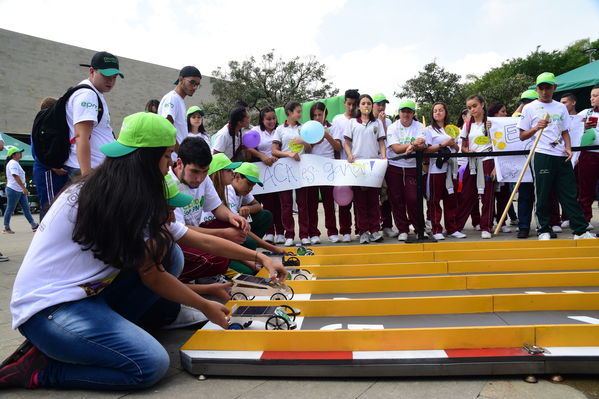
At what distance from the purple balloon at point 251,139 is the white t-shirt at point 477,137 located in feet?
10.3

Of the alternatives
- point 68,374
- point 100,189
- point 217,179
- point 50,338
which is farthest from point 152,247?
point 217,179

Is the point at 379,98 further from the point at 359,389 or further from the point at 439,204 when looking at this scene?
the point at 359,389

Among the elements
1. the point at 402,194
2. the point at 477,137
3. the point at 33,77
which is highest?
the point at 33,77

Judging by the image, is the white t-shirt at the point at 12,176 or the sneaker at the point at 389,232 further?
the white t-shirt at the point at 12,176

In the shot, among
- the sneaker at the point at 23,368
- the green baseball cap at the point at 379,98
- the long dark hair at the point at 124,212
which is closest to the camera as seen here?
the long dark hair at the point at 124,212

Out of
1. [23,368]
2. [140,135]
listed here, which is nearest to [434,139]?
[140,135]

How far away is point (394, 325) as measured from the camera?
266 centimetres

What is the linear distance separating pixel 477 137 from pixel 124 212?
18.5 feet

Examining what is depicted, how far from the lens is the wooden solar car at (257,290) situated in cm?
331

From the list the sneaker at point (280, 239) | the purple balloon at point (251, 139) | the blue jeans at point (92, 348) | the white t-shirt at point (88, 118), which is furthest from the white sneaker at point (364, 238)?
the blue jeans at point (92, 348)

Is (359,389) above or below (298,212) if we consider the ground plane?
below

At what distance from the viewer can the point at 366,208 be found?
6.36m

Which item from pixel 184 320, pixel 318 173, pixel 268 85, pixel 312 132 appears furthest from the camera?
pixel 268 85

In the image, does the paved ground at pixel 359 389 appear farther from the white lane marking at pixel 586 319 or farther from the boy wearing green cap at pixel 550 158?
the boy wearing green cap at pixel 550 158
